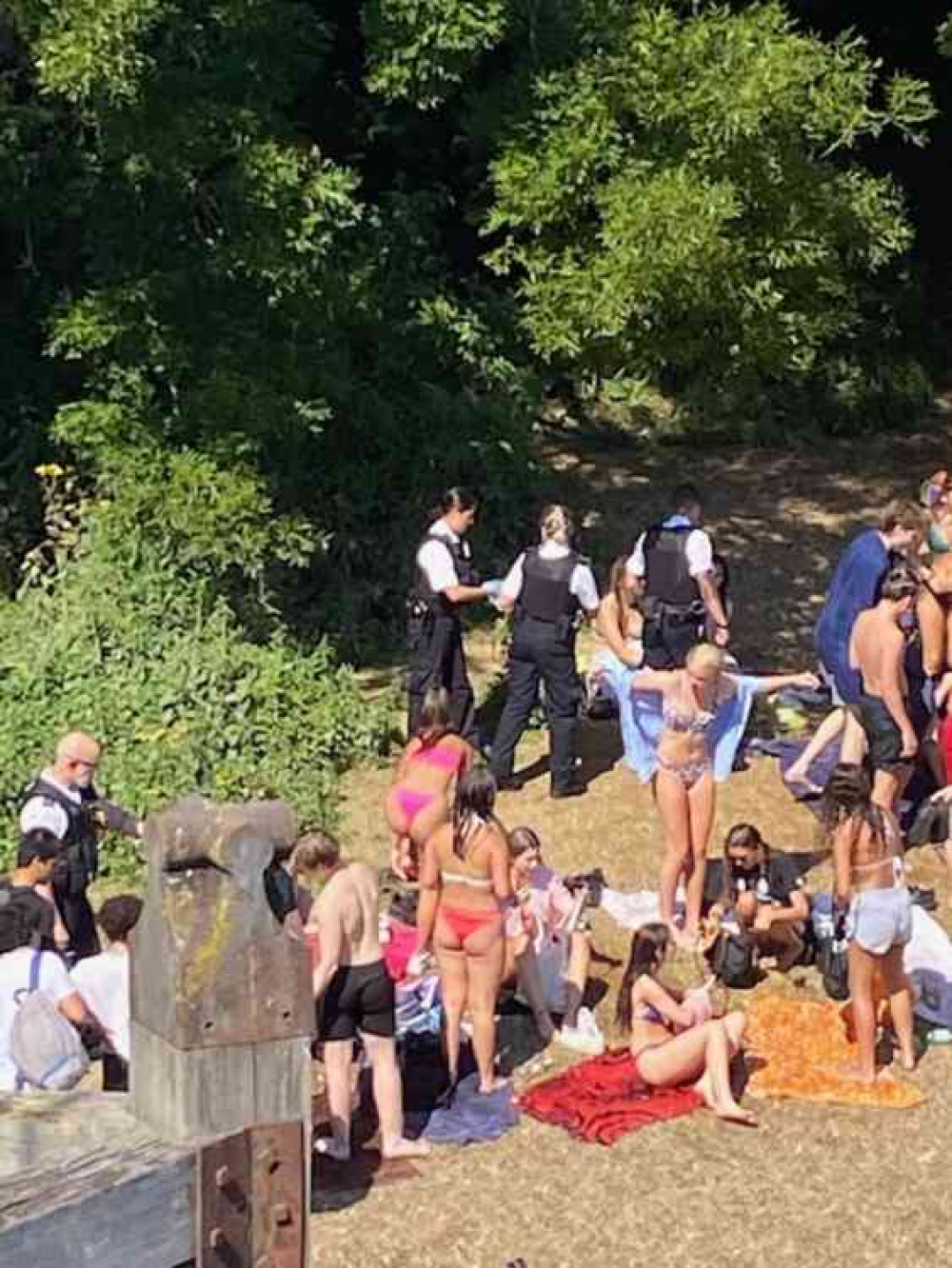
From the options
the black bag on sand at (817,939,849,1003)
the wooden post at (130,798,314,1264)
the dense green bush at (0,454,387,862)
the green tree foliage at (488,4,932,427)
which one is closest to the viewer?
the wooden post at (130,798,314,1264)

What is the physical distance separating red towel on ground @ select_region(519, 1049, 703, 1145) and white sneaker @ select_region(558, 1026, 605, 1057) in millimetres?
191

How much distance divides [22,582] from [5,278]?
234 cm

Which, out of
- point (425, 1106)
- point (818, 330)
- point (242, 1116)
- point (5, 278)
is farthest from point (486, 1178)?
point (5, 278)

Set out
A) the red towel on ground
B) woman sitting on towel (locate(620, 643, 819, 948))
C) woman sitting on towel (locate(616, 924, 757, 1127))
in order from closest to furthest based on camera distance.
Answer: the red towel on ground → woman sitting on towel (locate(616, 924, 757, 1127)) → woman sitting on towel (locate(620, 643, 819, 948))

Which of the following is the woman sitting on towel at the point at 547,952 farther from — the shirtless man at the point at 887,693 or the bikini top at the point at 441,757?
the shirtless man at the point at 887,693

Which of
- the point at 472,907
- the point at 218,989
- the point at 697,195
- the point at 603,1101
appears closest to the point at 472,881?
the point at 472,907

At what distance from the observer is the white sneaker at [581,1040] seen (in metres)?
9.54

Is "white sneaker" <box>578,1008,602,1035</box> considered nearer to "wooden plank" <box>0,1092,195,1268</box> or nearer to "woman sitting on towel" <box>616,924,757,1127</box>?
"woman sitting on towel" <box>616,924,757,1127</box>

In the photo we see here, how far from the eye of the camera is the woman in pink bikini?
1018cm

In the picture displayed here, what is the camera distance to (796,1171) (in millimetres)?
8555

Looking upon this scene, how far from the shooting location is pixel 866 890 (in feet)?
30.2

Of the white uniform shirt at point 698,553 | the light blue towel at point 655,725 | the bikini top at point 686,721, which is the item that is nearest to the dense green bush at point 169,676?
Answer: the light blue towel at point 655,725

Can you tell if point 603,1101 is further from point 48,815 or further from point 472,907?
point 48,815

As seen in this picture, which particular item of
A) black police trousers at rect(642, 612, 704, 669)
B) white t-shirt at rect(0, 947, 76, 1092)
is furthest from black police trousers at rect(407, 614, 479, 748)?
white t-shirt at rect(0, 947, 76, 1092)
